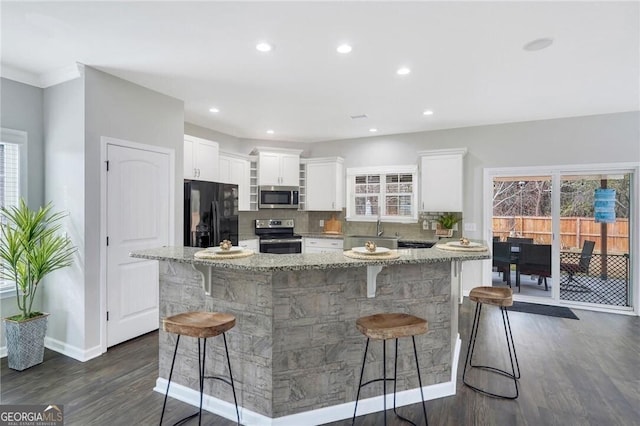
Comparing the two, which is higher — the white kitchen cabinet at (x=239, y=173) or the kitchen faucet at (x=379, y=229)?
the white kitchen cabinet at (x=239, y=173)

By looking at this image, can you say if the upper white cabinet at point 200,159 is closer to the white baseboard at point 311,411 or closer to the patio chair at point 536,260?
the white baseboard at point 311,411

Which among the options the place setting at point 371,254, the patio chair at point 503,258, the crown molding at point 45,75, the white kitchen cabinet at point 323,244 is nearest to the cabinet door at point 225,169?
→ the white kitchen cabinet at point 323,244

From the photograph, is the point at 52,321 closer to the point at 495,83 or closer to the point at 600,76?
the point at 495,83

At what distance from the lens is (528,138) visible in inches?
195

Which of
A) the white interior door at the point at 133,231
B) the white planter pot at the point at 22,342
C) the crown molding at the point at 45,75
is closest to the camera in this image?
the white planter pot at the point at 22,342

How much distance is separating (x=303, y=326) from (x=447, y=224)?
3.81 meters

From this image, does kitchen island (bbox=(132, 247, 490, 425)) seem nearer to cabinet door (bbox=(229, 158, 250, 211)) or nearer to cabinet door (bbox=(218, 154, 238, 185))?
cabinet door (bbox=(218, 154, 238, 185))

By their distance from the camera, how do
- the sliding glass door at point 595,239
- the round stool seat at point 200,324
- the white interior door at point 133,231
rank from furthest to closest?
the sliding glass door at point 595,239 → the white interior door at point 133,231 → the round stool seat at point 200,324

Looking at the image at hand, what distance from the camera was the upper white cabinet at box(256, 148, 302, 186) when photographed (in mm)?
5914

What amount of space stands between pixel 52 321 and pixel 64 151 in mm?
1680

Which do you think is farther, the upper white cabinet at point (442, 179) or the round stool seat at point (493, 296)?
the upper white cabinet at point (442, 179)

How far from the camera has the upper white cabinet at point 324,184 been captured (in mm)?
6082

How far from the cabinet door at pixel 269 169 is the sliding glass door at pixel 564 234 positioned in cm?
344

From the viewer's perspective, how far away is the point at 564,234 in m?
4.88
